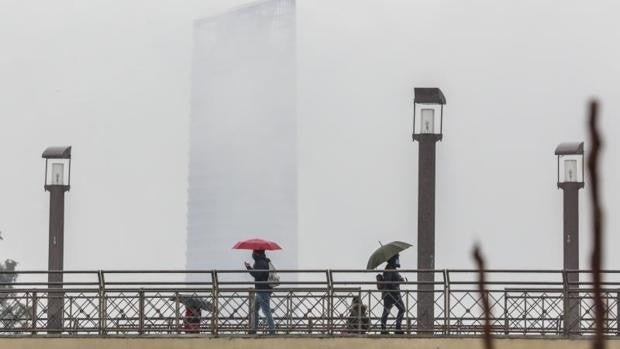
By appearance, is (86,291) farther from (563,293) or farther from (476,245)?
(476,245)

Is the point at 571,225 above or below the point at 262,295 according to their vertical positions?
above

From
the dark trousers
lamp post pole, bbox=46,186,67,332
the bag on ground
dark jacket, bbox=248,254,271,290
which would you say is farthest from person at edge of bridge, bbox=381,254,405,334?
lamp post pole, bbox=46,186,67,332

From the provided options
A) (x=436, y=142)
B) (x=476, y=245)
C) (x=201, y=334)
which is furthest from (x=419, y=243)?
(x=476, y=245)

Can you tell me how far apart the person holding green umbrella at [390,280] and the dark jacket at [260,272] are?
1284 millimetres

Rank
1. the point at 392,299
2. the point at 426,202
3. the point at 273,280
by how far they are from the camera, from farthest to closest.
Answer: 1. the point at 426,202
2. the point at 273,280
3. the point at 392,299

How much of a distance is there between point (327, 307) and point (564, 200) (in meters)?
6.01

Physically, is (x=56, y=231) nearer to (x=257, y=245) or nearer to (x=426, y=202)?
(x=257, y=245)

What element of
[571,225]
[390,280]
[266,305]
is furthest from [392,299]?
[571,225]

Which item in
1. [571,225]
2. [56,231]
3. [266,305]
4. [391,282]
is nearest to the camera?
[391,282]

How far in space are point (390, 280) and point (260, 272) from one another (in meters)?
1.59

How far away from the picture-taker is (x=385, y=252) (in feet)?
66.2

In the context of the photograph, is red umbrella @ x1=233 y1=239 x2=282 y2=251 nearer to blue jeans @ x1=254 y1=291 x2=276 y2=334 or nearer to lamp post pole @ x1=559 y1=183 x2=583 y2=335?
blue jeans @ x1=254 y1=291 x2=276 y2=334

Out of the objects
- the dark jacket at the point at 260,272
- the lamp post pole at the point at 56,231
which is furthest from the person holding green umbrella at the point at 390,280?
the lamp post pole at the point at 56,231

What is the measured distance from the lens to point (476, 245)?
95.6 inches
